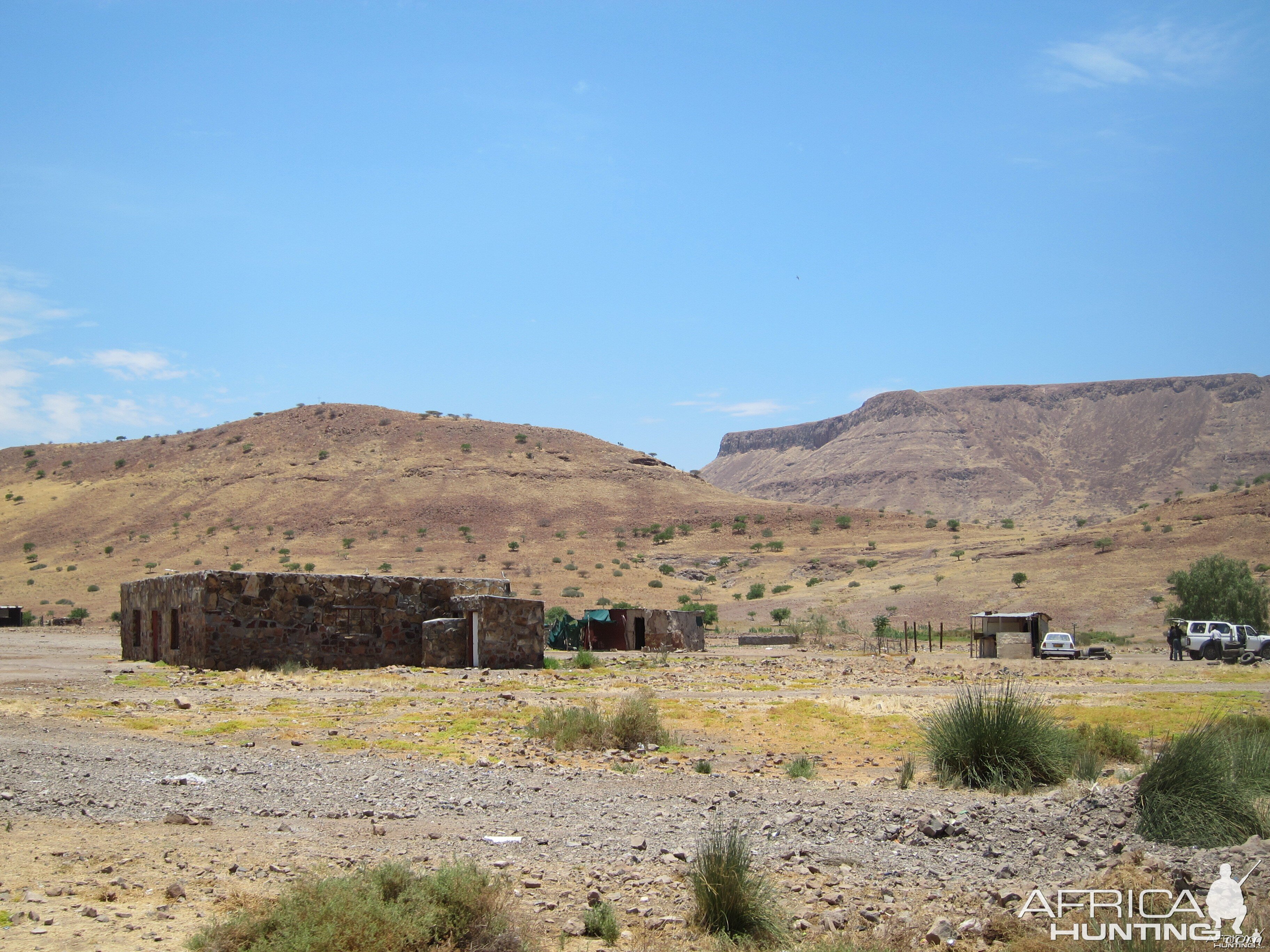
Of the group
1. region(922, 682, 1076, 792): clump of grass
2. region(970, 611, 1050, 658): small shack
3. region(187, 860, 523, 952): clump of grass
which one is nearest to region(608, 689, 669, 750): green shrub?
region(922, 682, 1076, 792): clump of grass

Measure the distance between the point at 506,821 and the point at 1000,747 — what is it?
21.8ft

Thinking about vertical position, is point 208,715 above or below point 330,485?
below

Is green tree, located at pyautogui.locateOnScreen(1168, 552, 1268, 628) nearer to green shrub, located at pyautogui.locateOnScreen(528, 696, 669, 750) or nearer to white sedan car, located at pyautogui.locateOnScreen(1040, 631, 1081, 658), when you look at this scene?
white sedan car, located at pyautogui.locateOnScreen(1040, 631, 1081, 658)

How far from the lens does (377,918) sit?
6102 mm

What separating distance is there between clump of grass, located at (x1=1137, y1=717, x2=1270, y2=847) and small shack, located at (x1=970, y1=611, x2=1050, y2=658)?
1135 inches

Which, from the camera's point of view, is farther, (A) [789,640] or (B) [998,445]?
(B) [998,445]

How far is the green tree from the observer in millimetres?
45000

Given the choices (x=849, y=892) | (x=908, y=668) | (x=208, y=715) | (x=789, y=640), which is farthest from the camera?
(x=789, y=640)

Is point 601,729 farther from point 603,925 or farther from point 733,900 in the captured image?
point 603,925

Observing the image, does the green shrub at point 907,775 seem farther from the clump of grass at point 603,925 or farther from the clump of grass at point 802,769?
the clump of grass at point 603,925

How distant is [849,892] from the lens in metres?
8.15

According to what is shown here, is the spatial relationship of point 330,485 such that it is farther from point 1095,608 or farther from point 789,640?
point 1095,608

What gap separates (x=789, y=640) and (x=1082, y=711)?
81.2ft

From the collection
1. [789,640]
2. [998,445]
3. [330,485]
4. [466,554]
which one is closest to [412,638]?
[789,640]
